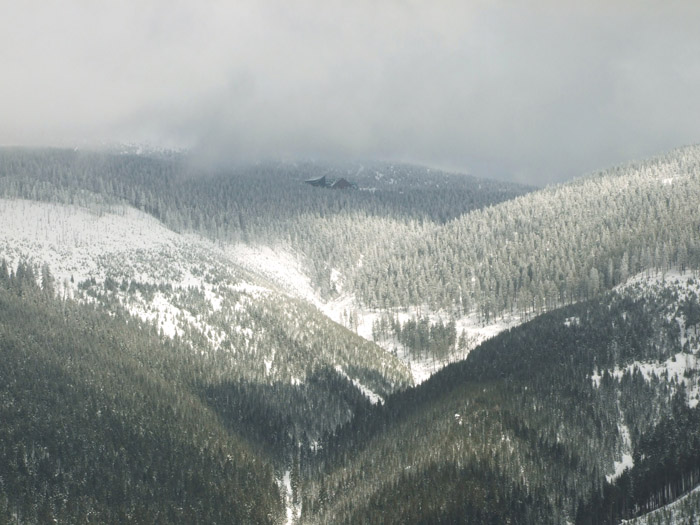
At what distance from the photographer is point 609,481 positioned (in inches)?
5064

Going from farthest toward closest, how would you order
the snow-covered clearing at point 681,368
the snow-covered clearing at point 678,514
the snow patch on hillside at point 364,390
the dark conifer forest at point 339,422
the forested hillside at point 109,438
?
the snow patch on hillside at point 364,390 < the snow-covered clearing at point 681,368 < the dark conifer forest at point 339,422 < the forested hillside at point 109,438 < the snow-covered clearing at point 678,514

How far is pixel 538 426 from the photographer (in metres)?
134

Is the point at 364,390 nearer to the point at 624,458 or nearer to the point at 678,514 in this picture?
the point at 624,458

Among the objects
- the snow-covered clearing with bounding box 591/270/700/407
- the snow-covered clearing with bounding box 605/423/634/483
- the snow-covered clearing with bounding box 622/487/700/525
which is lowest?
the snow-covered clearing with bounding box 622/487/700/525

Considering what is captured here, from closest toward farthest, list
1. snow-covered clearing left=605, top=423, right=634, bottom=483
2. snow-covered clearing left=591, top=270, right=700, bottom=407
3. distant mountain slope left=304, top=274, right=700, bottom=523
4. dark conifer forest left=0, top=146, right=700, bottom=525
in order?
1. dark conifer forest left=0, top=146, right=700, bottom=525
2. distant mountain slope left=304, top=274, right=700, bottom=523
3. snow-covered clearing left=605, top=423, right=634, bottom=483
4. snow-covered clearing left=591, top=270, right=700, bottom=407

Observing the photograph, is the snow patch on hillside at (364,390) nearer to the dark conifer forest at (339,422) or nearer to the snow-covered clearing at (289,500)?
the dark conifer forest at (339,422)

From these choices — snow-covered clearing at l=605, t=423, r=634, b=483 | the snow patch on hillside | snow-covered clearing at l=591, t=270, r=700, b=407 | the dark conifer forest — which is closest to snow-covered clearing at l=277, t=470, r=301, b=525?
the dark conifer forest

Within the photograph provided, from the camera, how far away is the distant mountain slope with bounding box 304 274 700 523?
119250 millimetres

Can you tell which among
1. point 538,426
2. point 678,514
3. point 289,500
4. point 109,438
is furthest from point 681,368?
point 109,438

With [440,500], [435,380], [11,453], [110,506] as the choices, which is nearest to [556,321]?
[435,380]

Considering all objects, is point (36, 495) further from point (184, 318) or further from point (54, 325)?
point (184, 318)

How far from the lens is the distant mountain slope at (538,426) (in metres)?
119

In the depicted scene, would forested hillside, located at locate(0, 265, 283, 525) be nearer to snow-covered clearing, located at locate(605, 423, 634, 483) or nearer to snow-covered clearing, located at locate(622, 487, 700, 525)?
snow-covered clearing, located at locate(622, 487, 700, 525)

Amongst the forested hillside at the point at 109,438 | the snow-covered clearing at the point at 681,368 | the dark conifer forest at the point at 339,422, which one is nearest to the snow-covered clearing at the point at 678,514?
the dark conifer forest at the point at 339,422
